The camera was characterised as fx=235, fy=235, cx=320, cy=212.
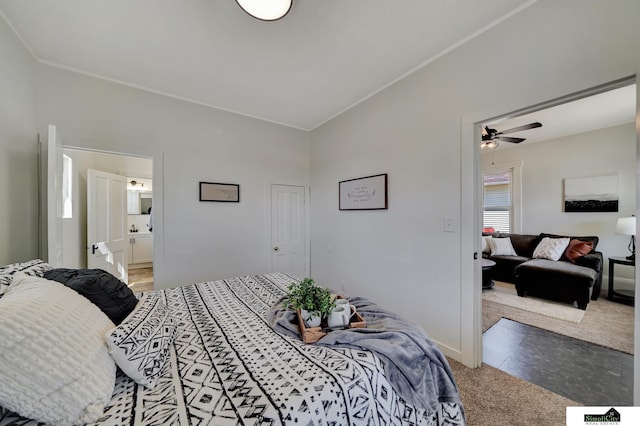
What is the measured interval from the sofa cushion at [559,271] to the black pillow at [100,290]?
4.67 meters

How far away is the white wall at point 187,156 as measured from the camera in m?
2.37

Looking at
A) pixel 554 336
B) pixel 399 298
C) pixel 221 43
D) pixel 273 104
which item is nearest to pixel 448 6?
pixel 221 43

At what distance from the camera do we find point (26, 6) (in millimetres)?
1619

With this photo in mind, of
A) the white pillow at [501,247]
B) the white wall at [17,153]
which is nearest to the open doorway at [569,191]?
the white pillow at [501,247]

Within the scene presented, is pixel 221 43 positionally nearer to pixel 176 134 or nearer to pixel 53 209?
pixel 176 134

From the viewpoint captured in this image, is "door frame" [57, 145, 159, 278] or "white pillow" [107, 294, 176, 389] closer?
"white pillow" [107, 294, 176, 389]

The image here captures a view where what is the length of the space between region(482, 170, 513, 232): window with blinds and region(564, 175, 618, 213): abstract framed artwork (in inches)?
33.4

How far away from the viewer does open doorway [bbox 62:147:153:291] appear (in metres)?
2.83

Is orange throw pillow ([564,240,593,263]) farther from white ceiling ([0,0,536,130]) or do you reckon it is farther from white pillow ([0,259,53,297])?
white pillow ([0,259,53,297])

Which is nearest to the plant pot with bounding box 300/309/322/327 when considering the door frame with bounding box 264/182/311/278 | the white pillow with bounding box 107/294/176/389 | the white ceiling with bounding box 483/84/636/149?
the white pillow with bounding box 107/294/176/389

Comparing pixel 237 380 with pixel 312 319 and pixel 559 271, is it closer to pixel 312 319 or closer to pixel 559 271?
pixel 312 319

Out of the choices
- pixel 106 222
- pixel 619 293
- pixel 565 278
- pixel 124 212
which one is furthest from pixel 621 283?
pixel 124 212

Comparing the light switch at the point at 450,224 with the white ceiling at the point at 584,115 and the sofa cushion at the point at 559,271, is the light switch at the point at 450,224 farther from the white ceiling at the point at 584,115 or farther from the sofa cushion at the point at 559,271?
the sofa cushion at the point at 559,271

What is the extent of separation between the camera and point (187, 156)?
2.92m
